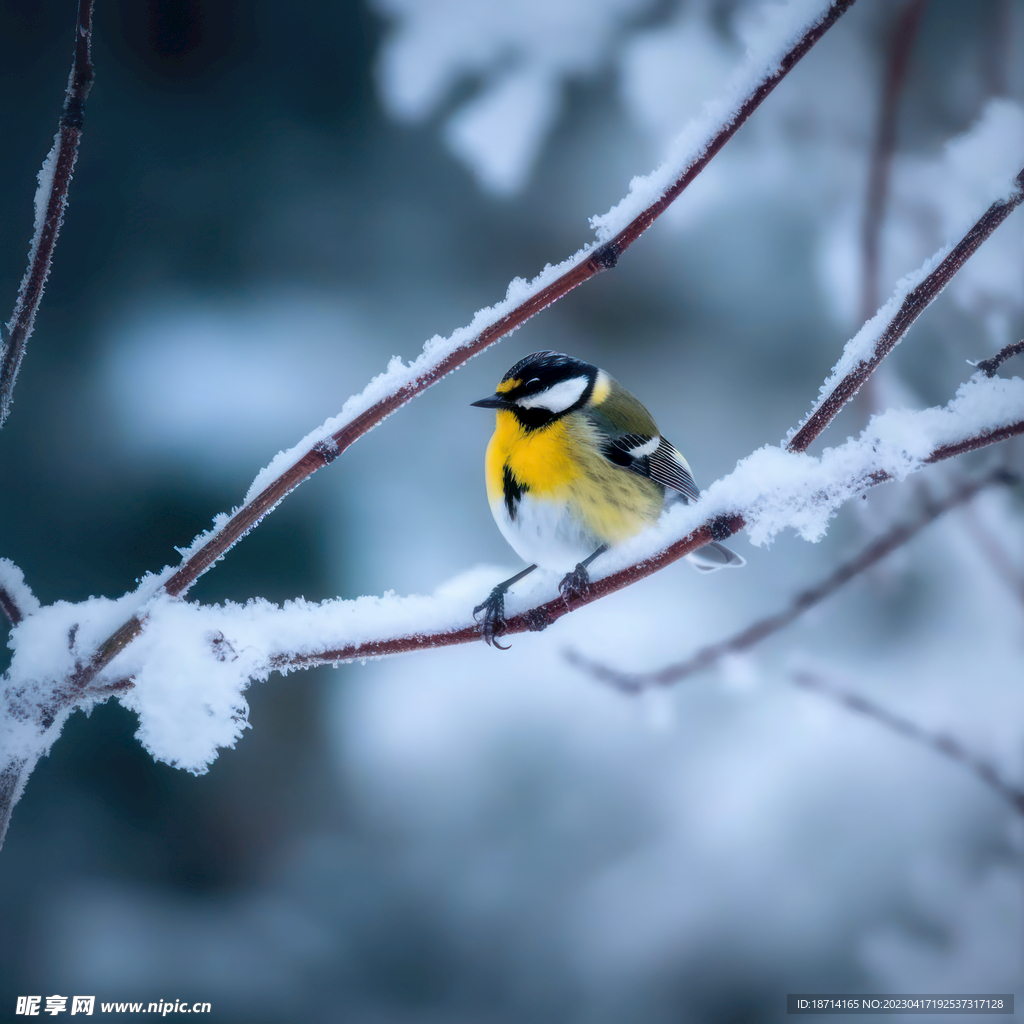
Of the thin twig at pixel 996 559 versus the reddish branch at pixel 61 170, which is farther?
the thin twig at pixel 996 559

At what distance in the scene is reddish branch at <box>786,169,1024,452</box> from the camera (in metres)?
0.29

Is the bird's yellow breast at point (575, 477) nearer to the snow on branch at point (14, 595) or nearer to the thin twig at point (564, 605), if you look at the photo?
the thin twig at point (564, 605)

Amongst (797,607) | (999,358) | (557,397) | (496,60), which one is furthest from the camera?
(496,60)

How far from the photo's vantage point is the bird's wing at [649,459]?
2.27ft

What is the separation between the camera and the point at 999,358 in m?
0.31

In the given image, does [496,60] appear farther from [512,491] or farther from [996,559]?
[996,559]

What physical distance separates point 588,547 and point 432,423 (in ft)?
2.49

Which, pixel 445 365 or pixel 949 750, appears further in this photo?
pixel 949 750

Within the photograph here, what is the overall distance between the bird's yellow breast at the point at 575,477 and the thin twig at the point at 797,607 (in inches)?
4.9

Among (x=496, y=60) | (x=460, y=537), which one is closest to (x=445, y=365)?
(x=496, y=60)

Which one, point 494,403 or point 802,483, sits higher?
point 494,403

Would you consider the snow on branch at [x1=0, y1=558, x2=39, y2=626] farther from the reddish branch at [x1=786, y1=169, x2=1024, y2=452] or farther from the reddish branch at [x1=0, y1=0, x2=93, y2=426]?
the reddish branch at [x1=786, y1=169, x2=1024, y2=452]

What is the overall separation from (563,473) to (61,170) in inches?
17.2

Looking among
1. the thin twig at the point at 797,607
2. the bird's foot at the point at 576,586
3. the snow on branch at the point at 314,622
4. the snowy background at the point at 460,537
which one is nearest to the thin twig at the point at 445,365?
the snow on branch at the point at 314,622
